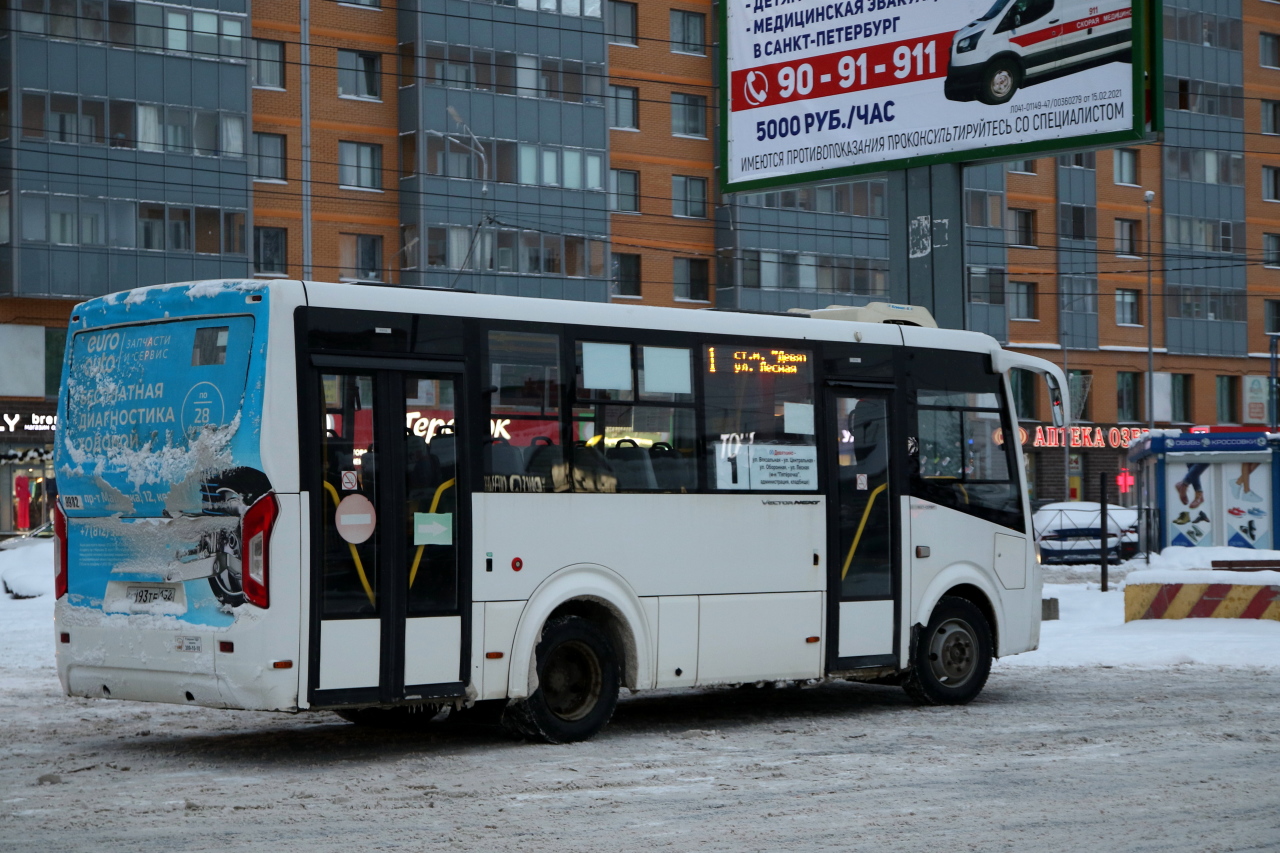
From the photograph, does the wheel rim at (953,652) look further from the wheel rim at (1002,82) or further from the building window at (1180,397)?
the building window at (1180,397)

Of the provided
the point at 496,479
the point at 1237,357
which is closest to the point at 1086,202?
the point at 1237,357

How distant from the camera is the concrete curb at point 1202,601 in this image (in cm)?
2050

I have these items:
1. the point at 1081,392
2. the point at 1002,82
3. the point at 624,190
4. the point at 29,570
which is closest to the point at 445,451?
the point at 1002,82

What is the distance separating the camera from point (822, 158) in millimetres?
26031

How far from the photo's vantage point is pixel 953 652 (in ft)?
47.6

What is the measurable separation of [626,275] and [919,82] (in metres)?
35.1

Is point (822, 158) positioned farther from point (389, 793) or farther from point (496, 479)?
point (389, 793)

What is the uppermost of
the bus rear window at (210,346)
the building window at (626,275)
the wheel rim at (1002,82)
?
the building window at (626,275)

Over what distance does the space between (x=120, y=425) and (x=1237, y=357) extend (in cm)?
6705

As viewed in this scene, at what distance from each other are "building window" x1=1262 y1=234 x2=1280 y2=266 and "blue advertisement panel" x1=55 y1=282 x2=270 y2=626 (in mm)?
67605

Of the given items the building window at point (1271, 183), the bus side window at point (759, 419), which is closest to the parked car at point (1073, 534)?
the bus side window at point (759, 419)

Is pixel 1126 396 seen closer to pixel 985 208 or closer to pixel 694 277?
pixel 985 208

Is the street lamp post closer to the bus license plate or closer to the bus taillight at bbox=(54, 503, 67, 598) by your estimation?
the bus taillight at bbox=(54, 503, 67, 598)

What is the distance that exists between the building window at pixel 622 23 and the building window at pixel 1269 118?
88.7 feet
